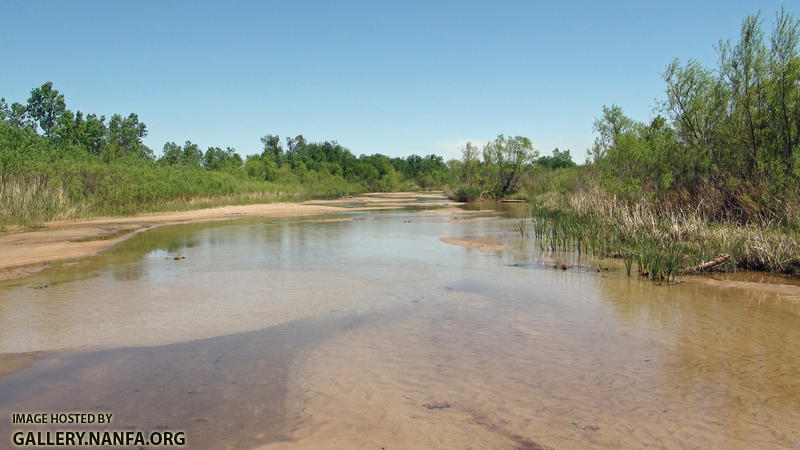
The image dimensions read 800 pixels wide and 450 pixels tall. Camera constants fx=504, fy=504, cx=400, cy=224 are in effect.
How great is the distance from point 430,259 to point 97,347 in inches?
377

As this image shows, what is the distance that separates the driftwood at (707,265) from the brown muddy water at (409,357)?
59 centimetres

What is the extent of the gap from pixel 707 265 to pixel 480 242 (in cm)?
838

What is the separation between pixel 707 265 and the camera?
11.4 metres

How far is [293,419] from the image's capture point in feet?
15.2

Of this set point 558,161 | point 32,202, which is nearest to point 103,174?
point 32,202

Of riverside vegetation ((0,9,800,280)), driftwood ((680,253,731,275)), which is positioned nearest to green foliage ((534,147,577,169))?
riverside vegetation ((0,9,800,280))

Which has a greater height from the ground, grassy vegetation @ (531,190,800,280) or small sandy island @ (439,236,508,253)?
grassy vegetation @ (531,190,800,280)

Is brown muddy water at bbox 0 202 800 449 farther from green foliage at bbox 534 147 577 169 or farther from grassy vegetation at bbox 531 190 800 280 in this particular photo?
green foliage at bbox 534 147 577 169

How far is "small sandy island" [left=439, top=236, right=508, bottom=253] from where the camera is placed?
1716 centimetres

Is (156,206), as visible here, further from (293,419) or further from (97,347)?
(293,419)

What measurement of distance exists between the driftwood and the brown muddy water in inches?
23.1

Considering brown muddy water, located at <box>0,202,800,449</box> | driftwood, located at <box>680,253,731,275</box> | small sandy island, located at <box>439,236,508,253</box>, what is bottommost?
brown muddy water, located at <box>0,202,800,449</box>

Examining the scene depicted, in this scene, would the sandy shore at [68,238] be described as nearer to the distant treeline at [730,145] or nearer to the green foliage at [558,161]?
the distant treeline at [730,145]

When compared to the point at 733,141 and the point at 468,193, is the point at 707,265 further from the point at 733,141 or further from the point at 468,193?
the point at 468,193
